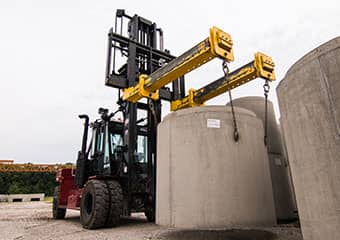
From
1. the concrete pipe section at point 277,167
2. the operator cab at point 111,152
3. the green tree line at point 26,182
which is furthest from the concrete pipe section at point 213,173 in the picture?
the green tree line at point 26,182

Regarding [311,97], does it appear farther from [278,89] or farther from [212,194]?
[212,194]

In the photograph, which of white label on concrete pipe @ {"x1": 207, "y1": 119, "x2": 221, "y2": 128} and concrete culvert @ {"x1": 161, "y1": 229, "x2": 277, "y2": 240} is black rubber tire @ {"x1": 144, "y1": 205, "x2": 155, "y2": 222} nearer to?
concrete culvert @ {"x1": 161, "y1": 229, "x2": 277, "y2": 240}

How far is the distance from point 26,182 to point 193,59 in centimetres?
2443

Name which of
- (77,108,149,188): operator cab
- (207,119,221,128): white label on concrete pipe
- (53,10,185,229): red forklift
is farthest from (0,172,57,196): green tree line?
(207,119,221,128): white label on concrete pipe

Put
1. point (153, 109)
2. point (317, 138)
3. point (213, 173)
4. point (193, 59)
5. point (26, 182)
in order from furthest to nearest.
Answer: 1. point (26, 182)
2. point (153, 109)
3. point (193, 59)
4. point (213, 173)
5. point (317, 138)

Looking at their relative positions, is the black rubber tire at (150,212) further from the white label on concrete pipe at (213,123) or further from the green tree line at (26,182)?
the green tree line at (26,182)

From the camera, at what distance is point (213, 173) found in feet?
12.7

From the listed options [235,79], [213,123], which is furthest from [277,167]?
[213,123]

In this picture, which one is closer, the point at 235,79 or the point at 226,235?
the point at 226,235

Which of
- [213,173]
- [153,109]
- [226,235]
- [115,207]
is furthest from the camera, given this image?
[153,109]

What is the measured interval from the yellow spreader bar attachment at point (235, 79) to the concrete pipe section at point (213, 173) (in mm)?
842

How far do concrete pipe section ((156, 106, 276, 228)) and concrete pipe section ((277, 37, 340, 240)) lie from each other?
123 cm

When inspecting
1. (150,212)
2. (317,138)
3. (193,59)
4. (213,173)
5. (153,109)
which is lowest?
(150,212)

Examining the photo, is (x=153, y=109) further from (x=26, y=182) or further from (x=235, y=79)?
(x=26, y=182)
